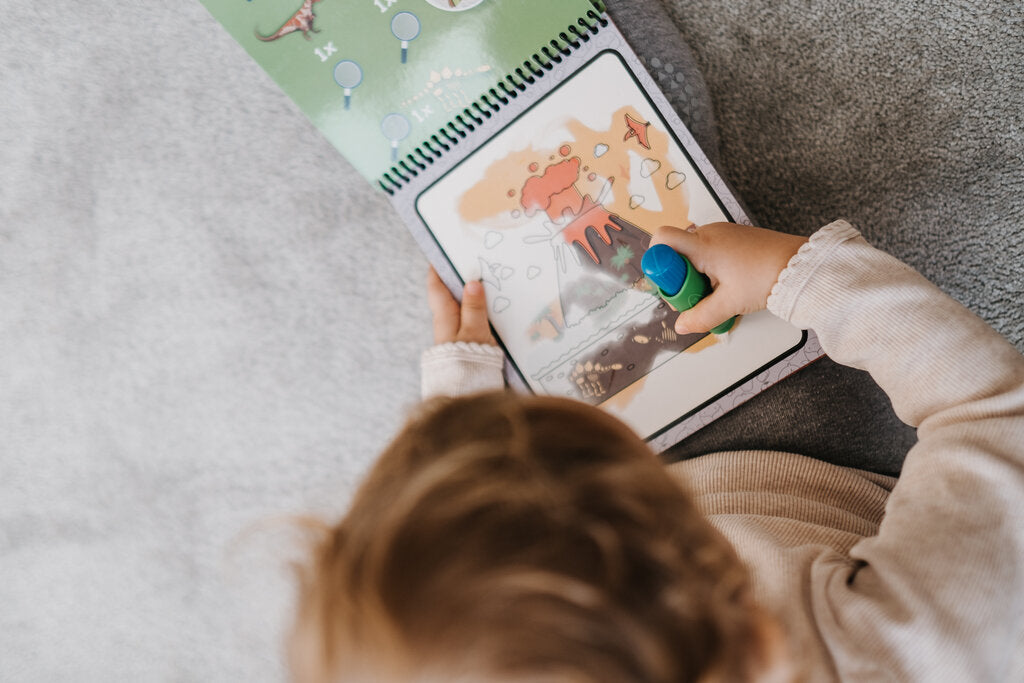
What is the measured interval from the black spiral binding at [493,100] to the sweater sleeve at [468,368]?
0.13 metres

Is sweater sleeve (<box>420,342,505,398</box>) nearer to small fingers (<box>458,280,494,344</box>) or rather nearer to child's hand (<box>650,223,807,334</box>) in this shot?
small fingers (<box>458,280,494,344</box>)

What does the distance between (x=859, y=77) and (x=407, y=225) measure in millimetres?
373

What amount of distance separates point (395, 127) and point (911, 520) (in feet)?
1.38

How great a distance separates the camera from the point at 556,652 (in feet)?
0.84

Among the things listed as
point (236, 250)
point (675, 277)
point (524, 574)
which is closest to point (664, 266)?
point (675, 277)

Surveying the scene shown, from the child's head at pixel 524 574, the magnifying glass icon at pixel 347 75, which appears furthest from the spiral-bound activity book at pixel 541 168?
the child's head at pixel 524 574

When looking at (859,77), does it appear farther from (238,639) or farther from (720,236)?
(238,639)

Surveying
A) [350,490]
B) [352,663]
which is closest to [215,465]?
[350,490]

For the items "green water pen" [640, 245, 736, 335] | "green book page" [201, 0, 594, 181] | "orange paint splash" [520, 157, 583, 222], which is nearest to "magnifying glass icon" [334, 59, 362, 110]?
"green book page" [201, 0, 594, 181]

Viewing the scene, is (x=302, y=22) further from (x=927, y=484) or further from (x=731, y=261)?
(x=927, y=484)

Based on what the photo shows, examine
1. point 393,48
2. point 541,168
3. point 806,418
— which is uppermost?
point 393,48

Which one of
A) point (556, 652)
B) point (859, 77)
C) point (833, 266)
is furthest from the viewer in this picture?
point (859, 77)

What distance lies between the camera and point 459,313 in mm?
517

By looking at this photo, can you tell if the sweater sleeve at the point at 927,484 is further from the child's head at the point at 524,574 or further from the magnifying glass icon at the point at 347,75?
the magnifying glass icon at the point at 347,75
